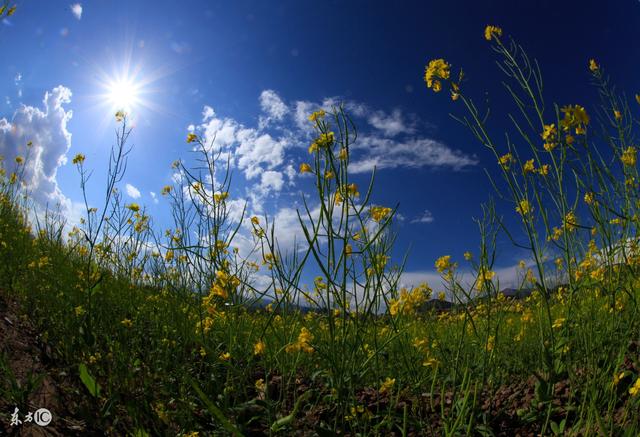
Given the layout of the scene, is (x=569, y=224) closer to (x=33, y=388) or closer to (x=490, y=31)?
(x=490, y=31)

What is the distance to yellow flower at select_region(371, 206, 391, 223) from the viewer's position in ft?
5.99

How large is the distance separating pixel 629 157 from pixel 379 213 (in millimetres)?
1127

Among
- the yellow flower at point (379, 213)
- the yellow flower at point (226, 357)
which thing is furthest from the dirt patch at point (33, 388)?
the yellow flower at point (379, 213)

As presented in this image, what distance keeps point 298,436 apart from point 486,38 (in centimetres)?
193

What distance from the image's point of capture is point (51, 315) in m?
2.67

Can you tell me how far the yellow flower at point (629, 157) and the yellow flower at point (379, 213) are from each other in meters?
1.04

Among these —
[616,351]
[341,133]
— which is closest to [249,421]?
[341,133]

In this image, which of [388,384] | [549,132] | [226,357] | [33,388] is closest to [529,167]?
[549,132]

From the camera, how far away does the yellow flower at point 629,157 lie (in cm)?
176

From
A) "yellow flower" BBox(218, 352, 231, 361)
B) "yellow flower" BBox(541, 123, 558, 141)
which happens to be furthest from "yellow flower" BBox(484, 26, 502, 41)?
"yellow flower" BBox(218, 352, 231, 361)

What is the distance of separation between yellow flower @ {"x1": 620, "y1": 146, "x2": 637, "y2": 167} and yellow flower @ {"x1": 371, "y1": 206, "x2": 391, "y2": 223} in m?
1.04

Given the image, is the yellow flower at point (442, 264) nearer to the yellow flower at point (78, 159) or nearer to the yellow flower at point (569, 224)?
the yellow flower at point (569, 224)

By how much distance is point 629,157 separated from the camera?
5.82ft

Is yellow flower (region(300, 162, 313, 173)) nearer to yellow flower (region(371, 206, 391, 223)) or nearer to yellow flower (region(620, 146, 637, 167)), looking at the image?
yellow flower (region(371, 206, 391, 223))
